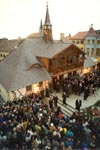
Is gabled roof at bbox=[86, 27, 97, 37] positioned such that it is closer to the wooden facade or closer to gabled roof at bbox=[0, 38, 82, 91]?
the wooden facade

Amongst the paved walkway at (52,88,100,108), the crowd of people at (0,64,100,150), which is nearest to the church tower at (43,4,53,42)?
the paved walkway at (52,88,100,108)

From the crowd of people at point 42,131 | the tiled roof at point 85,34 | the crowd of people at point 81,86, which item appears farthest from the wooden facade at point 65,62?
the tiled roof at point 85,34

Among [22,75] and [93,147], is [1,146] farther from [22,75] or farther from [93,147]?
[22,75]

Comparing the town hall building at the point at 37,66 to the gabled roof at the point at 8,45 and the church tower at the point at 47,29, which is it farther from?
the gabled roof at the point at 8,45

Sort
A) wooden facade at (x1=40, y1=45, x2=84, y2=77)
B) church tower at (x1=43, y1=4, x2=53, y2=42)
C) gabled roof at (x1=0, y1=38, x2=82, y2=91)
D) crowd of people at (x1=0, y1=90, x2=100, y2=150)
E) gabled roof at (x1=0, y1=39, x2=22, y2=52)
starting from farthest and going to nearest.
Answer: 1. gabled roof at (x1=0, y1=39, x2=22, y2=52)
2. church tower at (x1=43, y1=4, x2=53, y2=42)
3. wooden facade at (x1=40, y1=45, x2=84, y2=77)
4. gabled roof at (x1=0, y1=38, x2=82, y2=91)
5. crowd of people at (x1=0, y1=90, x2=100, y2=150)

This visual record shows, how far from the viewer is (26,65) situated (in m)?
21.2

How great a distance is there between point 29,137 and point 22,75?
33.7 ft

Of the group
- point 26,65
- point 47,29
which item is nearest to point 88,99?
point 26,65

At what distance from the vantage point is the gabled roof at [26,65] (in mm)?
19141

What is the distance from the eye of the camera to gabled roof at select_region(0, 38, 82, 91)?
1914 cm

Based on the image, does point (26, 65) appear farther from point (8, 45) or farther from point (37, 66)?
point (8, 45)

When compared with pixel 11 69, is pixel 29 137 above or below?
below

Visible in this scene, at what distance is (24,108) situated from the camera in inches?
542

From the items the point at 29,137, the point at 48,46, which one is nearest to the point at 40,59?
the point at 48,46
